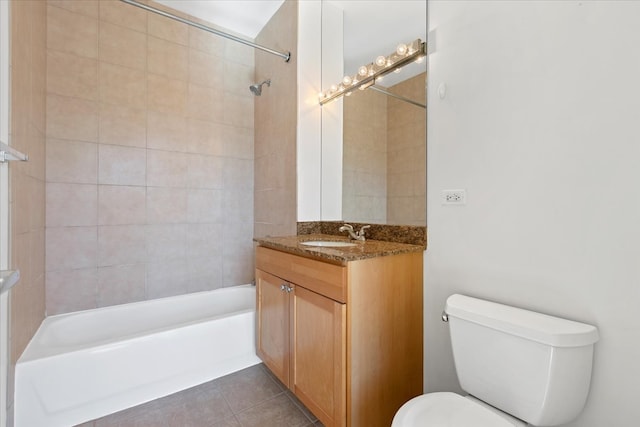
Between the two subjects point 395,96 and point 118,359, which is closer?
point 118,359

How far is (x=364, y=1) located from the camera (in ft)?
A: 6.19

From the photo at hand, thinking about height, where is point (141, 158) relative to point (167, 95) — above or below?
below

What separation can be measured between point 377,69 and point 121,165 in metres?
2.00

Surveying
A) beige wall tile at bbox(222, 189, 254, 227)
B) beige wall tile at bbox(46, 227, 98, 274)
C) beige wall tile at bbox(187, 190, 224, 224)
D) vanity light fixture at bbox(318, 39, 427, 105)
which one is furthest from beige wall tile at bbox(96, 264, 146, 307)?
vanity light fixture at bbox(318, 39, 427, 105)

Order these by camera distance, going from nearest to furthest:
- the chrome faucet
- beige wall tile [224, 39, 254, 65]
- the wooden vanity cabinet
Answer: the wooden vanity cabinet → the chrome faucet → beige wall tile [224, 39, 254, 65]

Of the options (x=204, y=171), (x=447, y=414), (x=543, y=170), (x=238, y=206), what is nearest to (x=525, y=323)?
(x=447, y=414)

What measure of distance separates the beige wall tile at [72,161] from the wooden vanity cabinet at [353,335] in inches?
63.8

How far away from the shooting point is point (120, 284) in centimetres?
213

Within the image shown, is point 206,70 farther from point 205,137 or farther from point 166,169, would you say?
point 166,169

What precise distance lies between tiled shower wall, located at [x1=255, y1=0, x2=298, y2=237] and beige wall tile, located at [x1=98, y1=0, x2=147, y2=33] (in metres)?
0.95

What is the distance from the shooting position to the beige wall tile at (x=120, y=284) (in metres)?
2.06

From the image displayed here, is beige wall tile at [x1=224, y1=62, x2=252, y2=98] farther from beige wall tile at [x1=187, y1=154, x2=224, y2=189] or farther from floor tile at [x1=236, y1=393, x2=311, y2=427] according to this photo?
floor tile at [x1=236, y1=393, x2=311, y2=427]

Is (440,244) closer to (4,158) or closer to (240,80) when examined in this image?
(4,158)

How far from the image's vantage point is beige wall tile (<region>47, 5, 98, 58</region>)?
1.85 m
